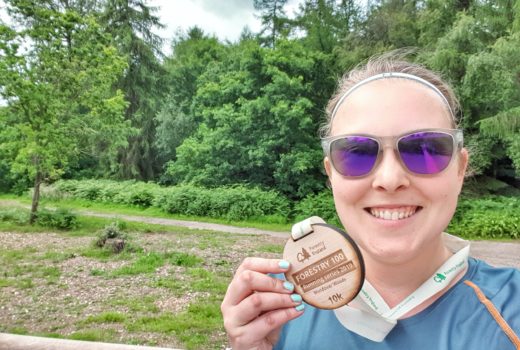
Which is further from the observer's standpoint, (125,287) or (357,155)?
(125,287)

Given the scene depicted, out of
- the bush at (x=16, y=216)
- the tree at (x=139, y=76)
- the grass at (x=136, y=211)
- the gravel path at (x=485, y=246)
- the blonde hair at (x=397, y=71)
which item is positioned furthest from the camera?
the tree at (x=139, y=76)

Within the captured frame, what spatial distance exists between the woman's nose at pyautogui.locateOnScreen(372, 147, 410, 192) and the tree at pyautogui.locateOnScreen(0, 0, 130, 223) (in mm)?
10876

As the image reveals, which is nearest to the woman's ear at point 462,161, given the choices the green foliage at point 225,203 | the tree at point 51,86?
the tree at point 51,86

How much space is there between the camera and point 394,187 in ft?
3.29

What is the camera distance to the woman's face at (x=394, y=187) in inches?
39.4

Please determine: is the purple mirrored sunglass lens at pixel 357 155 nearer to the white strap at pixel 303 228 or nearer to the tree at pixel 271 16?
the white strap at pixel 303 228

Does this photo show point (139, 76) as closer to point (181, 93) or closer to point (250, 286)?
point (181, 93)

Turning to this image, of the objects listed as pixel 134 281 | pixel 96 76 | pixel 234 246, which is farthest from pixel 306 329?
pixel 96 76

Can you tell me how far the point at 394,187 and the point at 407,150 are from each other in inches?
4.2

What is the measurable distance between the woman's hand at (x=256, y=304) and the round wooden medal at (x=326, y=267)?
2.2 inches

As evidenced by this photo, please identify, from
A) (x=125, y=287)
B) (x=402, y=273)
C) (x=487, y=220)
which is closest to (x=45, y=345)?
(x=402, y=273)

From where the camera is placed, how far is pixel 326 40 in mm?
19984

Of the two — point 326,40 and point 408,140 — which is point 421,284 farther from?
point 326,40

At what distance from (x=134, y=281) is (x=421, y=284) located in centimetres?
620
